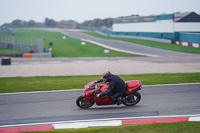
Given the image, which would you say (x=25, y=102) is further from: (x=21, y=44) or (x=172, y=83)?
(x=21, y=44)

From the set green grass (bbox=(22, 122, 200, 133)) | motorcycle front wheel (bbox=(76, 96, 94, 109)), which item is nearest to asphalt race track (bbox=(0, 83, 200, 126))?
motorcycle front wheel (bbox=(76, 96, 94, 109))

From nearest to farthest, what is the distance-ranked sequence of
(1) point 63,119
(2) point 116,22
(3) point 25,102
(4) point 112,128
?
(4) point 112,128 → (1) point 63,119 → (3) point 25,102 → (2) point 116,22

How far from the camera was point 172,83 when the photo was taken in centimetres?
1384

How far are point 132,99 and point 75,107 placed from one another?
92.6 inches

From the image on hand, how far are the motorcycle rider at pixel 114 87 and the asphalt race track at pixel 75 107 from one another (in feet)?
1.53

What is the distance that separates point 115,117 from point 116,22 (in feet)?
210

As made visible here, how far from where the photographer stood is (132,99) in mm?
9695

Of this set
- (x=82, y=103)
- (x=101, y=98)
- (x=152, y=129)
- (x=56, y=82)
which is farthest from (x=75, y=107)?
(x=56, y=82)

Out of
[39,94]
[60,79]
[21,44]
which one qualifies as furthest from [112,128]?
[21,44]

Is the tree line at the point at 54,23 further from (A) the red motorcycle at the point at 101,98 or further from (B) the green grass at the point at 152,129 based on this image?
(B) the green grass at the point at 152,129

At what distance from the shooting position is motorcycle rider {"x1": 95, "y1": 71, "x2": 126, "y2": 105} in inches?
357

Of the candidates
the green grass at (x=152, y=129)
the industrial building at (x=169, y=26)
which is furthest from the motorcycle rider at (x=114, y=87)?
the industrial building at (x=169, y=26)

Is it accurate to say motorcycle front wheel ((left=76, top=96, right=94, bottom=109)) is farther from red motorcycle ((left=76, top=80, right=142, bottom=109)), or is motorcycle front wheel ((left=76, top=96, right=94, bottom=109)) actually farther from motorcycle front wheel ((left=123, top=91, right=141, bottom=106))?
motorcycle front wheel ((left=123, top=91, right=141, bottom=106))

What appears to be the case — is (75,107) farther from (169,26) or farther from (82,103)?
(169,26)
